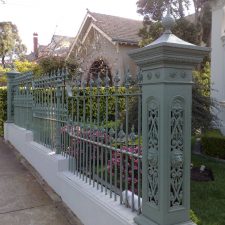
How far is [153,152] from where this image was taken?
262 centimetres

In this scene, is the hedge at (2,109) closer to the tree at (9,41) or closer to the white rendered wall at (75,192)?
the white rendered wall at (75,192)

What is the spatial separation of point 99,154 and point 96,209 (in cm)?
67

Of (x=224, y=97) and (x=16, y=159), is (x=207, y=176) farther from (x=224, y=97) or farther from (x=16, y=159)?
(x=16, y=159)

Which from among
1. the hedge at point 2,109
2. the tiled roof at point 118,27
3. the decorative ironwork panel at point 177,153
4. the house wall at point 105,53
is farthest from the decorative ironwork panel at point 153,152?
the tiled roof at point 118,27

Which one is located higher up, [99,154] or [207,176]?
[99,154]

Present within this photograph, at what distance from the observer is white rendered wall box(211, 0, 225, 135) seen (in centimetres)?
875

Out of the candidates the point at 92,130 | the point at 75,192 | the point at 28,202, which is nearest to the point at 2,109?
the point at 28,202

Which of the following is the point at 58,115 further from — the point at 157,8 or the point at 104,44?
the point at 104,44

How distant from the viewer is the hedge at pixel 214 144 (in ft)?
25.5

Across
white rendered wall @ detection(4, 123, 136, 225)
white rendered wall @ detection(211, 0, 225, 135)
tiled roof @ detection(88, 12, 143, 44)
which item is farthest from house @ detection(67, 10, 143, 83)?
white rendered wall @ detection(4, 123, 136, 225)

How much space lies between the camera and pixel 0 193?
4.96 metres

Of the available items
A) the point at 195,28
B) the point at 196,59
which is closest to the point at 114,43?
the point at 195,28

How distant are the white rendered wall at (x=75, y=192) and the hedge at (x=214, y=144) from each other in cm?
419

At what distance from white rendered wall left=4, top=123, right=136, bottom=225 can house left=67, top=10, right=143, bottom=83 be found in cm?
987
